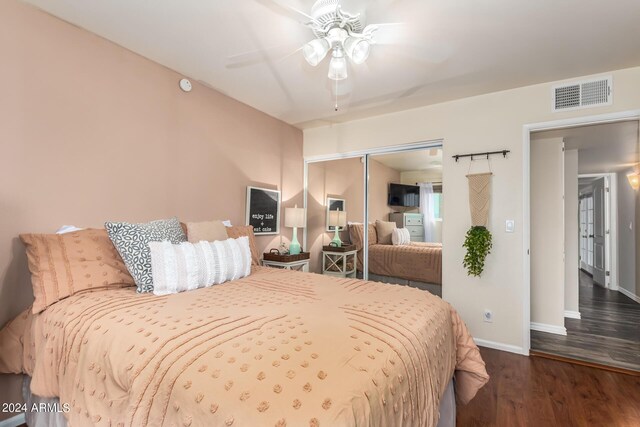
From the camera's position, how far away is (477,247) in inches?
111

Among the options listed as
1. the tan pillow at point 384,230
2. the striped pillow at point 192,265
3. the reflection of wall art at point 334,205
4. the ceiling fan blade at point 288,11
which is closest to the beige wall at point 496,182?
the tan pillow at point 384,230

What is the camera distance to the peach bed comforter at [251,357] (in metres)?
0.80

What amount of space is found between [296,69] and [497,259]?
2.58m

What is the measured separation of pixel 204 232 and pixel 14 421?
1.54 m

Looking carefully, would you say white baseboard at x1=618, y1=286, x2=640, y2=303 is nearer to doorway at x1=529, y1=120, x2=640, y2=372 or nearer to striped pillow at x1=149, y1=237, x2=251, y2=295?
doorway at x1=529, y1=120, x2=640, y2=372

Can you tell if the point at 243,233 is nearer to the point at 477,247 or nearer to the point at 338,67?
the point at 338,67

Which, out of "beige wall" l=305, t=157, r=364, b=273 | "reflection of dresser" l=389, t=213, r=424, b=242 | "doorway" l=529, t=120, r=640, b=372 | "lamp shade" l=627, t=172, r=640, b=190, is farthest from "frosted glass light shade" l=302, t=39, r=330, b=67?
"lamp shade" l=627, t=172, r=640, b=190

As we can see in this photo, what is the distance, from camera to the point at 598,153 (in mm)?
4051

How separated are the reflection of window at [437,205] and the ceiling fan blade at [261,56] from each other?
6.79 ft

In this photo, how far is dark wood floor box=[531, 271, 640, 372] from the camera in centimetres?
269

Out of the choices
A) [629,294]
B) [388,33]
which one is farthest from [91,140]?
[629,294]

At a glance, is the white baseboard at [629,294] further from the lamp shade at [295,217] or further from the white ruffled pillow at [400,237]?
the lamp shade at [295,217]

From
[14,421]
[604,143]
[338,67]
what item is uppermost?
[338,67]

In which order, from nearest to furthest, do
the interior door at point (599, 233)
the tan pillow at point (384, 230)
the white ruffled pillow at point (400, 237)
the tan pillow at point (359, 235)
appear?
the white ruffled pillow at point (400, 237)
the tan pillow at point (384, 230)
the tan pillow at point (359, 235)
the interior door at point (599, 233)
